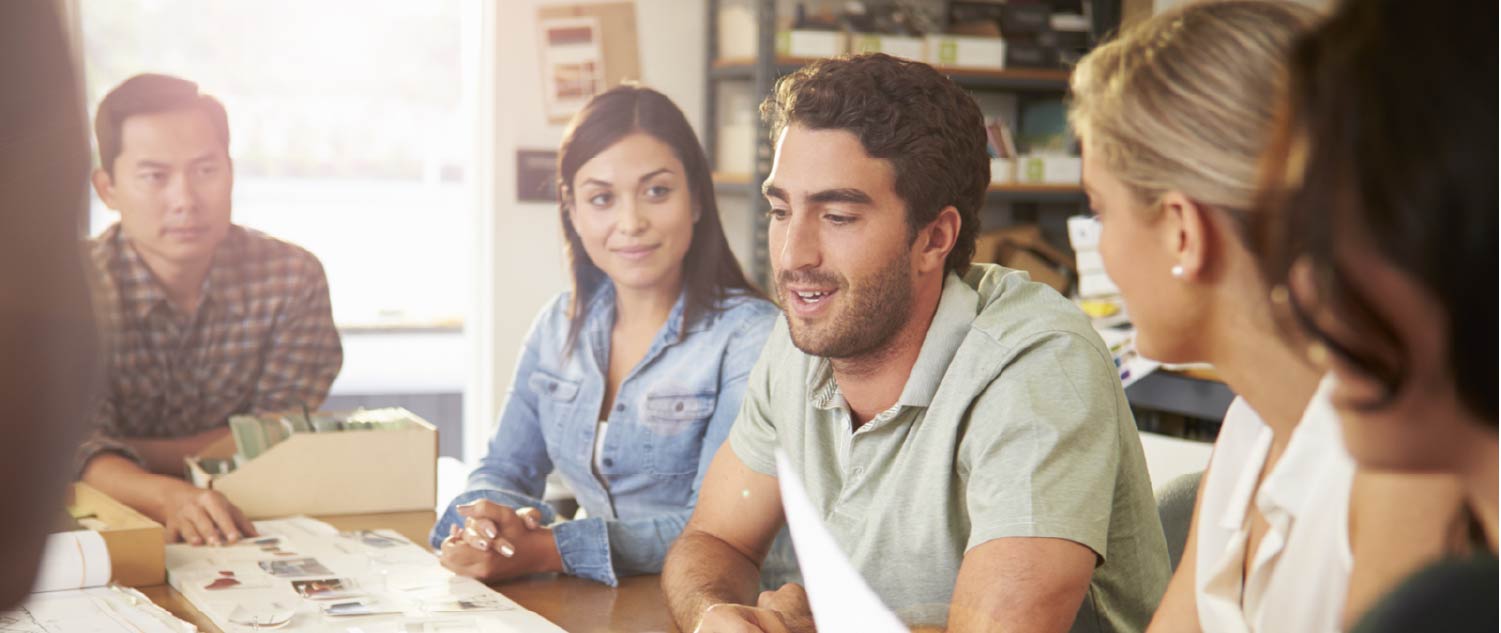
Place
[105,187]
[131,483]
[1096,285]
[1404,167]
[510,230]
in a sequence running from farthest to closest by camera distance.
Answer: [510,230], [1096,285], [105,187], [131,483], [1404,167]

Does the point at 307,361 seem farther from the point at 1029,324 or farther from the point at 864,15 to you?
the point at 864,15

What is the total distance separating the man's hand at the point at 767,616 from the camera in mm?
1294

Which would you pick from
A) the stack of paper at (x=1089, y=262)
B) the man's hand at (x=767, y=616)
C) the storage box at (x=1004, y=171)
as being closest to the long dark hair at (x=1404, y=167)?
the man's hand at (x=767, y=616)

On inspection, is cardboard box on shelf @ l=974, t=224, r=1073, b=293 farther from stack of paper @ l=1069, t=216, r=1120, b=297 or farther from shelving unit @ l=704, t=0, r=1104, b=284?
stack of paper @ l=1069, t=216, r=1120, b=297

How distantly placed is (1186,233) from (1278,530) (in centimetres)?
23

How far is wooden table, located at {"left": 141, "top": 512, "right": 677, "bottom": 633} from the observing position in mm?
1410

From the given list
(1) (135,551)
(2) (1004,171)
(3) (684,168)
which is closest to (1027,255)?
(2) (1004,171)

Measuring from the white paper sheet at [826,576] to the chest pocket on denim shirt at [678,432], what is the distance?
1.15 ft

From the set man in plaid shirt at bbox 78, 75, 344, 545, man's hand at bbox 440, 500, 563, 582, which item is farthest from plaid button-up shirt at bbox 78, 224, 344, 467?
man's hand at bbox 440, 500, 563, 582

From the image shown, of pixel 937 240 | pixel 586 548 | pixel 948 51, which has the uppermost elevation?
pixel 948 51

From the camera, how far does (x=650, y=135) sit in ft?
6.70

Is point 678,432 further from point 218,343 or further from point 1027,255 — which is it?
point 1027,255

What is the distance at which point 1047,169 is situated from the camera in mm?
4109

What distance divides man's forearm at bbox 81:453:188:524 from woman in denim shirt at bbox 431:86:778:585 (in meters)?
0.41
